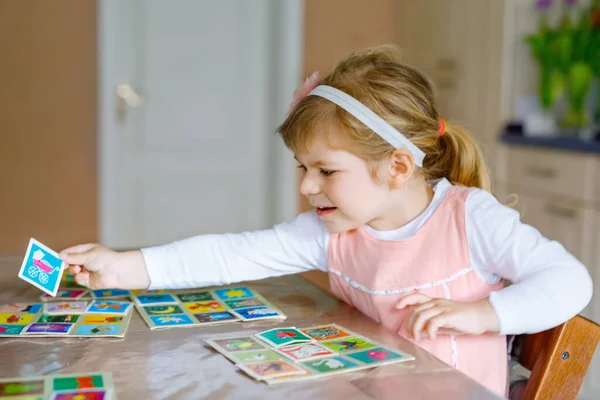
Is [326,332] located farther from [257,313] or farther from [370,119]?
[370,119]

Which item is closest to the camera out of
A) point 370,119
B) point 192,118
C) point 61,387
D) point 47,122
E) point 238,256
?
point 61,387

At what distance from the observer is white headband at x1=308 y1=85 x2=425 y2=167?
4.27ft

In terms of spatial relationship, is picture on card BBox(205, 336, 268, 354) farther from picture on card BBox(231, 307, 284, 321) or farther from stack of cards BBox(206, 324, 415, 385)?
picture on card BBox(231, 307, 284, 321)

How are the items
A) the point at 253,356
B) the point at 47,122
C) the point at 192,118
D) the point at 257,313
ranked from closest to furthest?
1. the point at 253,356
2. the point at 257,313
3. the point at 47,122
4. the point at 192,118

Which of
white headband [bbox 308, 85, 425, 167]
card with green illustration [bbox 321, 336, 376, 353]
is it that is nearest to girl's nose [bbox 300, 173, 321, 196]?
white headband [bbox 308, 85, 425, 167]

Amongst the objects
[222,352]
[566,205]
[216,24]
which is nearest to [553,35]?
[566,205]

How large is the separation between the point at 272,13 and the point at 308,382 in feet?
12.3

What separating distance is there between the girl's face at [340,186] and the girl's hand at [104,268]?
331 millimetres

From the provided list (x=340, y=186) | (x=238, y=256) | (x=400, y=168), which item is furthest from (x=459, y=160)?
(x=238, y=256)

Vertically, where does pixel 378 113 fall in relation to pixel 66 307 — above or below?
above

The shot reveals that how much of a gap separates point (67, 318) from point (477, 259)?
695 millimetres

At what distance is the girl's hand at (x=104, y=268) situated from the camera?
130cm

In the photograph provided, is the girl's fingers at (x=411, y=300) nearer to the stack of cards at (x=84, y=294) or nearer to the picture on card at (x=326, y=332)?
the picture on card at (x=326, y=332)

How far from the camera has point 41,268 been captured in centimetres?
121
